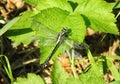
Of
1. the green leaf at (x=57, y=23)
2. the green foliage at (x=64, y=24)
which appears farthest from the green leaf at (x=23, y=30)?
the green leaf at (x=57, y=23)

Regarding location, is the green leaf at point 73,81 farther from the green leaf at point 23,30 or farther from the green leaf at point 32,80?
the green leaf at point 23,30

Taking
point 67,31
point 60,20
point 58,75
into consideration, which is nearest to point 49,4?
point 60,20

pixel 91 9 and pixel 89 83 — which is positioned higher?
pixel 91 9

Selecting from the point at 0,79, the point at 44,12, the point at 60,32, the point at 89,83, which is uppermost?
the point at 44,12

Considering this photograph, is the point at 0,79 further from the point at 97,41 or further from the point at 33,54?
the point at 97,41

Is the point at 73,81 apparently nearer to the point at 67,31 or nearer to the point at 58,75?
the point at 58,75

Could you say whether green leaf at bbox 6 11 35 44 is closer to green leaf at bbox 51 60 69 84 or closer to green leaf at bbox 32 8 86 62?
green leaf at bbox 32 8 86 62

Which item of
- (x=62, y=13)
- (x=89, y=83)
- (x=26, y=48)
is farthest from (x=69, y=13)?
(x=26, y=48)
